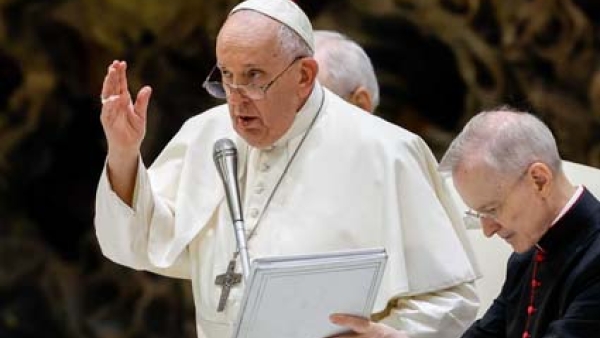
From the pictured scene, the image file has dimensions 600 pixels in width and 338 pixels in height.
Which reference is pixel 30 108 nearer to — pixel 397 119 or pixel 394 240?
pixel 397 119

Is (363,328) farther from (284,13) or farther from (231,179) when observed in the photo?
(284,13)

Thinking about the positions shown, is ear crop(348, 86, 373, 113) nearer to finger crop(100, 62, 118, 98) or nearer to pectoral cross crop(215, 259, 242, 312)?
pectoral cross crop(215, 259, 242, 312)

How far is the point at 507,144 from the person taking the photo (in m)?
3.57

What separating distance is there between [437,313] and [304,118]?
618mm

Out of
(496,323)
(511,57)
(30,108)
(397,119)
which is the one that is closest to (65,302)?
(30,108)

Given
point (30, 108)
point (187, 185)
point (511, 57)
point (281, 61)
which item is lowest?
point (30, 108)

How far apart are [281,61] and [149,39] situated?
3971 millimetres

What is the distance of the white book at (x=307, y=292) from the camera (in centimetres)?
348

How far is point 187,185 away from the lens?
13.9 ft

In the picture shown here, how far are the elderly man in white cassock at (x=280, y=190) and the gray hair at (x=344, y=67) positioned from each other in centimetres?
78

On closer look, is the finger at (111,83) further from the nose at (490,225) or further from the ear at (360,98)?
the ear at (360,98)

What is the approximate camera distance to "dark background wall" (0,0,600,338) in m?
7.24

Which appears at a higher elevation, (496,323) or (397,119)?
(496,323)

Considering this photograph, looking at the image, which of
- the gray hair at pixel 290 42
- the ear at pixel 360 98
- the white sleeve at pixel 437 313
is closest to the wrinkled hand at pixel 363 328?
the white sleeve at pixel 437 313
